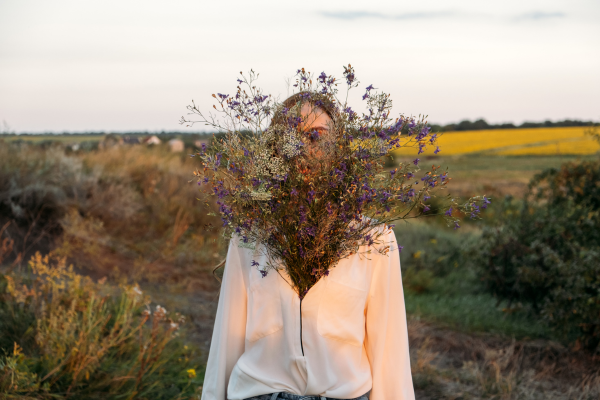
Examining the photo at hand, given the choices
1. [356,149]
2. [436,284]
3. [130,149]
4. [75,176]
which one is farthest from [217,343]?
[130,149]

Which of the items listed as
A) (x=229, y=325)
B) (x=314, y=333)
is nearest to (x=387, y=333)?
(x=314, y=333)

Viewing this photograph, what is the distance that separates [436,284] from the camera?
8312 millimetres

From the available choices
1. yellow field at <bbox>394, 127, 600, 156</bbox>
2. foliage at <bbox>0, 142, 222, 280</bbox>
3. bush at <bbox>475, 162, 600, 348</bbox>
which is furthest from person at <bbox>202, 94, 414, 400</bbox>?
yellow field at <bbox>394, 127, 600, 156</bbox>

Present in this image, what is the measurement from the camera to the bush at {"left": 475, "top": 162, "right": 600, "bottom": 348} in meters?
5.23

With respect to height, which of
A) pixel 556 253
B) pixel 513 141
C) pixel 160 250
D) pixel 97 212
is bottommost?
pixel 160 250

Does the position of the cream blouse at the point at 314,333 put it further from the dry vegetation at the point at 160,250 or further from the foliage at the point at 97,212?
the foliage at the point at 97,212

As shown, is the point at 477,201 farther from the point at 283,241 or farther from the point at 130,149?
the point at 130,149

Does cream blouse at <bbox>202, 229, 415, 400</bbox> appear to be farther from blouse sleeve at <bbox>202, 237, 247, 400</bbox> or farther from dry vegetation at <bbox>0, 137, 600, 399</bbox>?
dry vegetation at <bbox>0, 137, 600, 399</bbox>

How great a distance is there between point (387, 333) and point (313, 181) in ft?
2.41

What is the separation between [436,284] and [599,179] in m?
2.98

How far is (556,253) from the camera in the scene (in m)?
5.86

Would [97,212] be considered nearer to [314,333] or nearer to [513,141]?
[314,333]

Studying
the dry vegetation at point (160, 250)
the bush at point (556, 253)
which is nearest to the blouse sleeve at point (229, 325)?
the dry vegetation at point (160, 250)

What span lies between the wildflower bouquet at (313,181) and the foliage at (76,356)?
213 centimetres
